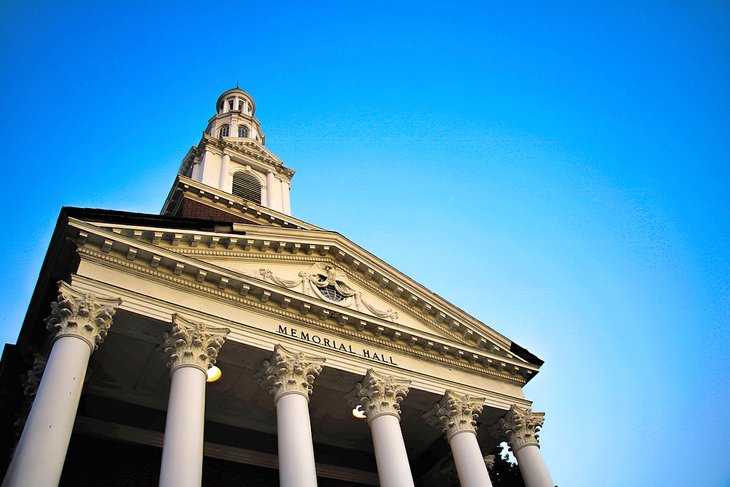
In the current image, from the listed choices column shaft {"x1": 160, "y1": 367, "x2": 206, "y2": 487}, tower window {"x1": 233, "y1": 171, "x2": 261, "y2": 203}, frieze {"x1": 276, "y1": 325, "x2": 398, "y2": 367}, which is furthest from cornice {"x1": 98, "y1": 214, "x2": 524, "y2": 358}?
tower window {"x1": 233, "y1": 171, "x2": 261, "y2": 203}

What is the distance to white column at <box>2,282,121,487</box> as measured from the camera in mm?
11492

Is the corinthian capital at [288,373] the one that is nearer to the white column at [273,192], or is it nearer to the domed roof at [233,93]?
the white column at [273,192]

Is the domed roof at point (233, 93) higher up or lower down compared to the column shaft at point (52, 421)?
higher up

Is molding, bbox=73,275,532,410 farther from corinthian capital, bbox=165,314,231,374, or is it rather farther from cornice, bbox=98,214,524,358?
cornice, bbox=98,214,524,358

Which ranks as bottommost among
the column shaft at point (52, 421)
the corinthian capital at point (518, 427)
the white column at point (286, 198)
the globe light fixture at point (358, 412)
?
the column shaft at point (52, 421)

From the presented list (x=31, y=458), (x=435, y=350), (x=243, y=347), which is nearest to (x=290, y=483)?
(x=243, y=347)

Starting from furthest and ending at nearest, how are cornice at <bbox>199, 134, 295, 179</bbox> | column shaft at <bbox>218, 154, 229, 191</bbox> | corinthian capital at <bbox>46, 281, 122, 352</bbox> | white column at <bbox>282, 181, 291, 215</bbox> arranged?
cornice at <bbox>199, 134, 295, 179</bbox>
white column at <bbox>282, 181, 291, 215</bbox>
column shaft at <bbox>218, 154, 229, 191</bbox>
corinthian capital at <bbox>46, 281, 122, 352</bbox>

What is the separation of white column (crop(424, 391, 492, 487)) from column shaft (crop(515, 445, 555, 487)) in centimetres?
170

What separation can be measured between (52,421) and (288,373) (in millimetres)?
6427

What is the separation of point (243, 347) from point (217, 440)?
5.23m

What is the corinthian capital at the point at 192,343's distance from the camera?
607 inches

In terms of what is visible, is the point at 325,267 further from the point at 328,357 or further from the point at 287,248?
the point at 328,357

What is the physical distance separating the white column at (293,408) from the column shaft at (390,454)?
2190mm

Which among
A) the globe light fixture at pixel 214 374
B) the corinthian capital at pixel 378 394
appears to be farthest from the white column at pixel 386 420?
the globe light fixture at pixel 214 374
